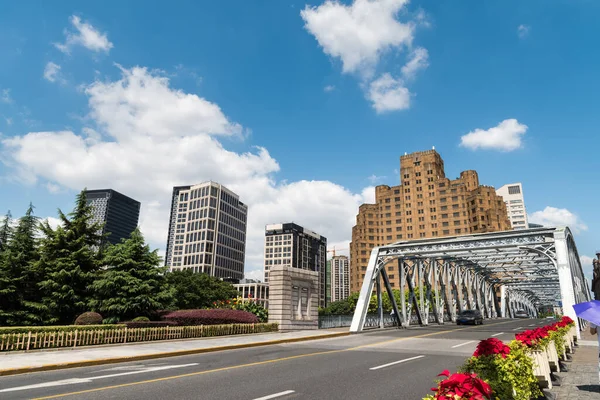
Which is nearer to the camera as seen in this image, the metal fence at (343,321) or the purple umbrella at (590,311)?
the purple umbrella at (590,311)

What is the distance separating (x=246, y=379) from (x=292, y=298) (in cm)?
1803

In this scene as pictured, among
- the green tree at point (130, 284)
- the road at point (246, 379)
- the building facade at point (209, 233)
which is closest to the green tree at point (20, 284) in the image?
the green tree at point (130, 284)

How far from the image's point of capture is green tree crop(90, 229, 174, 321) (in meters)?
26.5

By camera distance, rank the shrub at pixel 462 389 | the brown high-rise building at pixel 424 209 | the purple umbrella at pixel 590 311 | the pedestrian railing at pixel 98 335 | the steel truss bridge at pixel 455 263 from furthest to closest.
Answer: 1. the brown high-rise building at pixel 424 209
2. the steel truss bridge at pixel 455 263
3. the pedestrian railing at pixel 98 335
4. the purple umbrella at pixel 590 311
5. the shrub at pixel 462 389

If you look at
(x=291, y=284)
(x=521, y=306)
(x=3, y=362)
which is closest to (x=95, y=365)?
(x=3, y=362)

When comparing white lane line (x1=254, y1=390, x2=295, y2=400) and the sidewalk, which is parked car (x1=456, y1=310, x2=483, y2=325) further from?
white lane line (x1=254, y1=390, x2=295, y2=400)

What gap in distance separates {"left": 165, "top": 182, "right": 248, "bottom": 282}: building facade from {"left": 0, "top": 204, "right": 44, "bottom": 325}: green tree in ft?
363

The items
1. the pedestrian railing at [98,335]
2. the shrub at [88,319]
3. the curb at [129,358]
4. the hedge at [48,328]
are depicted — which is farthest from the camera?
the shrub at [88,319]

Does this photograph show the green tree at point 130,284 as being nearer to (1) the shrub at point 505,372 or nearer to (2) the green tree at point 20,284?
(2) the green tree at point 20,284

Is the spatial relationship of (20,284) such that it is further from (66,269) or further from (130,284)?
(130,284)

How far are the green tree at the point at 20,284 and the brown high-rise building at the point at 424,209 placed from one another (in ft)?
382

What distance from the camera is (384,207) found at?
14562 cm

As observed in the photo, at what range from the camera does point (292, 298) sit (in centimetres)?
2739

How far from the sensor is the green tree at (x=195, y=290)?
66.6 m
